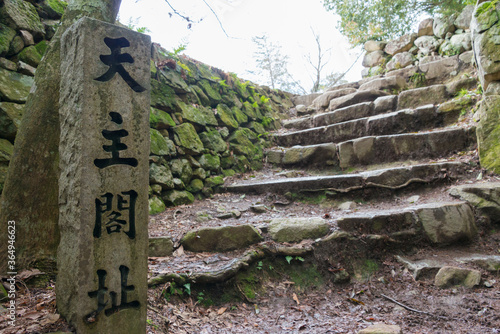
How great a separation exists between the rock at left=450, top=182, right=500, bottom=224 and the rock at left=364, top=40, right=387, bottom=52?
24.5ft

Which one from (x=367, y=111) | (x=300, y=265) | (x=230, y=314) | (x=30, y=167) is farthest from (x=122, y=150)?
(x=367, y=111)

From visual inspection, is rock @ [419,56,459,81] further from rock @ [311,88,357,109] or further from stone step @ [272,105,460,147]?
stone step @ [272,105,460,147]

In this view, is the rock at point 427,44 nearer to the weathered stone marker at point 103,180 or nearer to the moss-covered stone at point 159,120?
the moss-covered stone at point 159,120

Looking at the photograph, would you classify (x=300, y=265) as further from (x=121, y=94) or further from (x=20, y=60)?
(x=20, y=60)

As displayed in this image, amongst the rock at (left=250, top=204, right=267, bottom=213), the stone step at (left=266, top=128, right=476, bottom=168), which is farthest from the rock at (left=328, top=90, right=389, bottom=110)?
the rock at (left=250, top=204, right=267, bottom=213)

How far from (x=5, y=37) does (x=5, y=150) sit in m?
1.21

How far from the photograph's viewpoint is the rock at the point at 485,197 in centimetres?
311

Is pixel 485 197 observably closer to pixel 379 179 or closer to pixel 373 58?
pixel 379 179

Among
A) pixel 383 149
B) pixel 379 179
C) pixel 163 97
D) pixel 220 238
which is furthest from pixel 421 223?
pixel 163 97

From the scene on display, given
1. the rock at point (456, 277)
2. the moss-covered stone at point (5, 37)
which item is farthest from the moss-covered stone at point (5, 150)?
the rock at point (456, 277)

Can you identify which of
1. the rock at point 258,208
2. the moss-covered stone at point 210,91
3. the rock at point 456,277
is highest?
the moss-covered stone at point 210,91

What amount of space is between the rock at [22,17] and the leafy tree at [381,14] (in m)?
8.22

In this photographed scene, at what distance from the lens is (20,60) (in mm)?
3018

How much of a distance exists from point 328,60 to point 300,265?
540 inches
